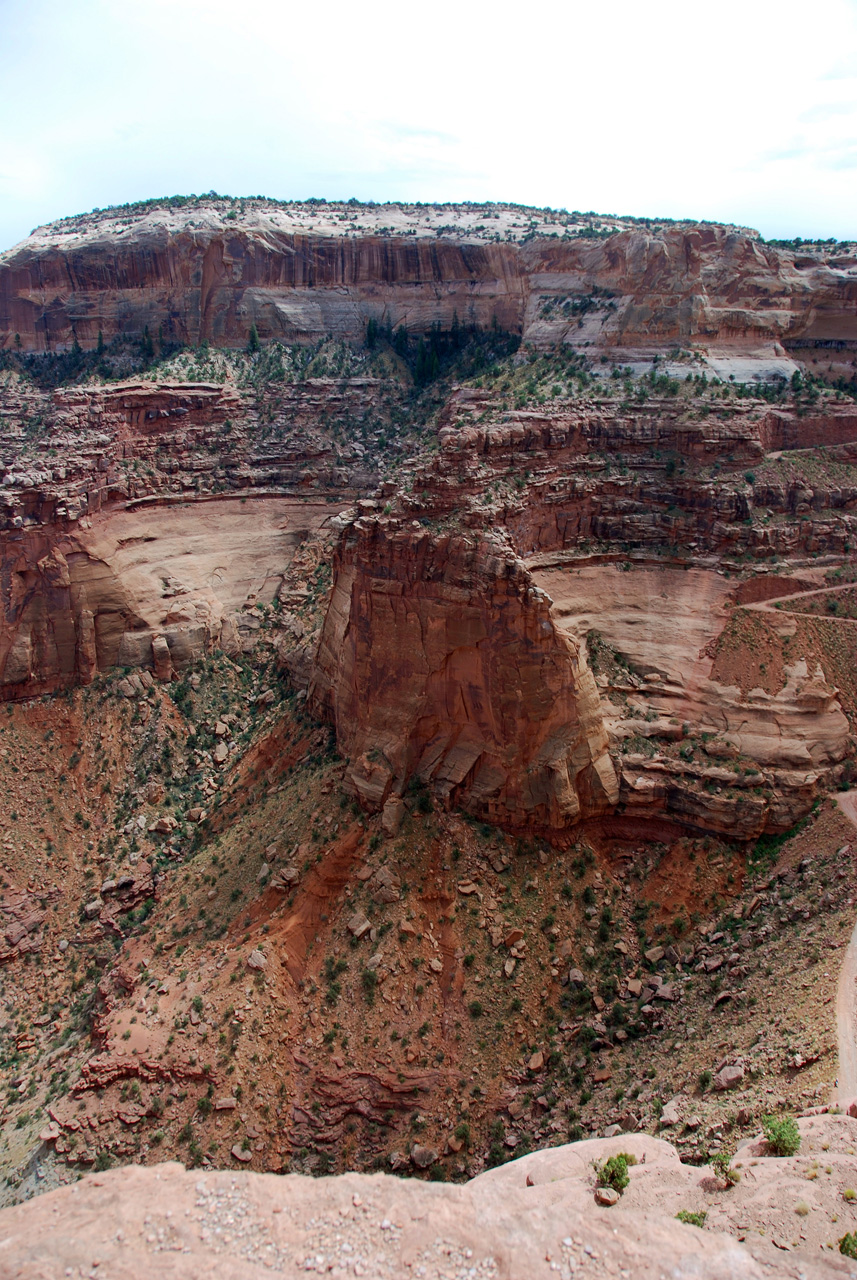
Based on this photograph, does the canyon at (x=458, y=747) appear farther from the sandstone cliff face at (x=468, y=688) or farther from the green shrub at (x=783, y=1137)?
the green shrub at (x=783, y=1137)

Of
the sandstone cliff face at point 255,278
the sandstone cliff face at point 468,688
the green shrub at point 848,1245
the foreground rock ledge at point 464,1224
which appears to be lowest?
the foreground rock ledge at point 464,1224

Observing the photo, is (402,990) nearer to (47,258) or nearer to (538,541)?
(538,541)

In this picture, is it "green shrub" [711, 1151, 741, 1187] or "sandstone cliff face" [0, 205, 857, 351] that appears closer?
"green shrub" [711, 1151, 741, 1187]

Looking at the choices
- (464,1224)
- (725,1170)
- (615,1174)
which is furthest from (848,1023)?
(464,1224)

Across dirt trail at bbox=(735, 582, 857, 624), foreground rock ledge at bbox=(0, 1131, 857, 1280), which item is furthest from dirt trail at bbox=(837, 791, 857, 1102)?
dirt trail at bbox=(735, 582, 857, 624)

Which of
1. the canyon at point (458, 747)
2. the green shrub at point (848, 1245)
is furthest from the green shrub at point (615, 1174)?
the green shrub at point (848, 1245)

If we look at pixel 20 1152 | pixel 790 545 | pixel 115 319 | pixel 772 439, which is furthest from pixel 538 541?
pixel 115 319

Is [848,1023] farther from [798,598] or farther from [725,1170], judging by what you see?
[798,598]

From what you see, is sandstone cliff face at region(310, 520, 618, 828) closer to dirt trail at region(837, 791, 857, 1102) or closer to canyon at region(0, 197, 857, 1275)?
canyon at region(0, 197, 857, 1275)
